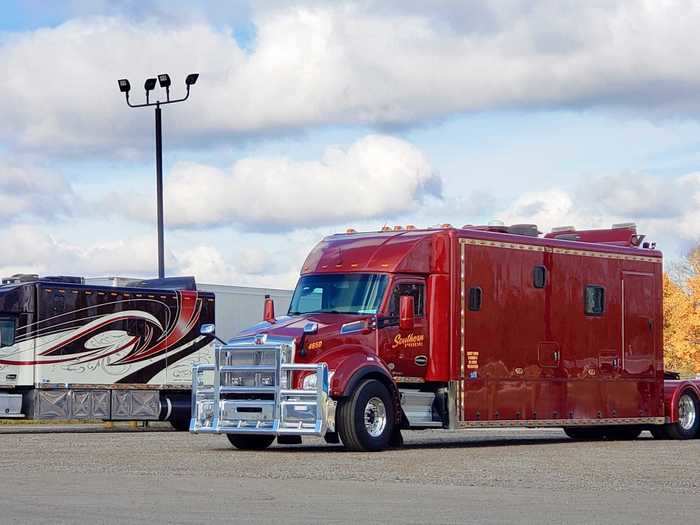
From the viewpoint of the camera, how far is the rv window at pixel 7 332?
2967cm

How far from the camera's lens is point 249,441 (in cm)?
2256

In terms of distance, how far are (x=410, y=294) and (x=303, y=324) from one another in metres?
1.94

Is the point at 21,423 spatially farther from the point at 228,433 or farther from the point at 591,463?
the point at 591,463

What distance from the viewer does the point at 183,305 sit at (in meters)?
33.0

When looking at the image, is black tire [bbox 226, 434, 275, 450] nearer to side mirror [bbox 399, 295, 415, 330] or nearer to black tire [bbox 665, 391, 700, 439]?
side mirror [bbox 399, 295, 415, 330]

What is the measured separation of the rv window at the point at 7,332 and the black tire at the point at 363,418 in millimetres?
11188

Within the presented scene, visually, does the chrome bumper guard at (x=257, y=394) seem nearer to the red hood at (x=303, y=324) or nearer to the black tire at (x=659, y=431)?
the red hood at (x=303, y=324)

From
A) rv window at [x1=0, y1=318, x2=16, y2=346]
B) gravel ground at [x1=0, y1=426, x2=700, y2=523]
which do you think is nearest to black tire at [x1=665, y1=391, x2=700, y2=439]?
gravel ground at [x1=0, y1=426, x2=700, y2=523]

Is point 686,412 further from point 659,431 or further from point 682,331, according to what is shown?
point 682,331

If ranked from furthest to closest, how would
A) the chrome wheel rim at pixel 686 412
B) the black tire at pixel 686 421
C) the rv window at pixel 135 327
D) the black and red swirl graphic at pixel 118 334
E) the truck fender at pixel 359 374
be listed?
the rv window at pixel 135 327 < the black and red swirl graphic at pixel 118 334 < the chrome wheel rim at pixel 686 412 < the black tire at pixel 686 421 < the truck fender at pixel 359 374

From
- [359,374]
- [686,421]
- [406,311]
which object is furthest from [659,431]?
[359,374]

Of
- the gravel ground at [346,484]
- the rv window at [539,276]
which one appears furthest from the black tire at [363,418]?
the rv window at [539,276]

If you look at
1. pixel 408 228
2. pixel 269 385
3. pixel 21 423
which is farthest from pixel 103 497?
pixel 21 423

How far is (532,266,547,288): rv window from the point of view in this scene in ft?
79.0
